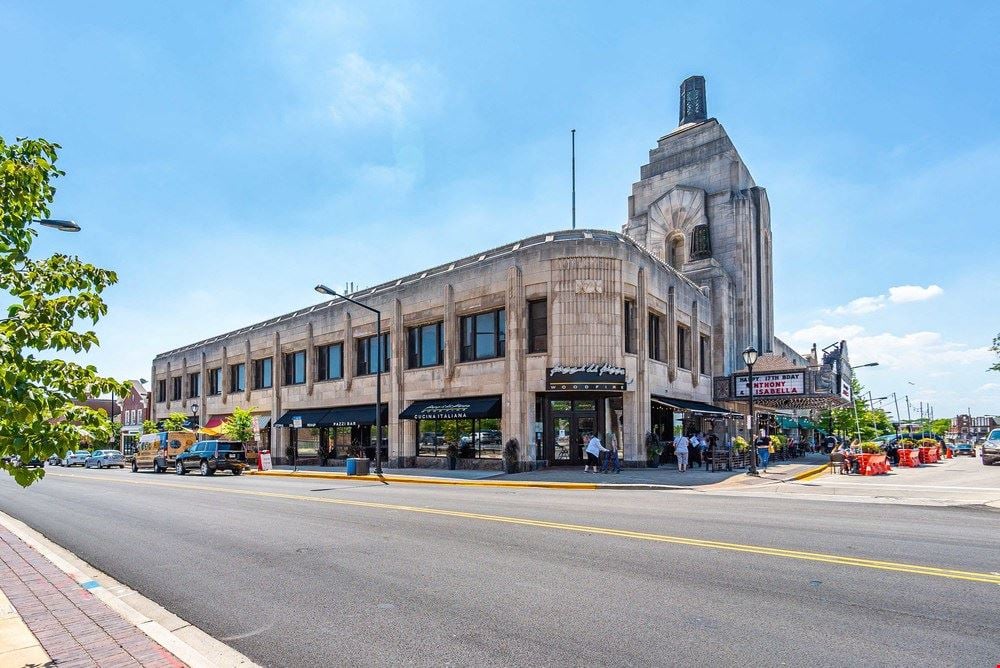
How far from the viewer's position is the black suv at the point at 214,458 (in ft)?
108

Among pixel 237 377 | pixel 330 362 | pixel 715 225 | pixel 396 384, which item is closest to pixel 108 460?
pixel 237 377

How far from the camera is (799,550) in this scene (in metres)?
8.91

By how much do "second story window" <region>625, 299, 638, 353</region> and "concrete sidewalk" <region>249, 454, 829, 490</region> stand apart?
5283 millimetres

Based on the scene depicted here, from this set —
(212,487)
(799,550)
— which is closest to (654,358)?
(212,487)

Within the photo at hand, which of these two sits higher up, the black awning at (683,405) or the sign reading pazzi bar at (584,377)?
the sign reading pazzi bar at (584,377)

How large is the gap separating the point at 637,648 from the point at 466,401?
2473cm

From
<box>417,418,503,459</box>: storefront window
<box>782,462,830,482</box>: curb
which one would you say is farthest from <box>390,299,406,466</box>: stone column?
<box>782,462,830,482</box>: curb

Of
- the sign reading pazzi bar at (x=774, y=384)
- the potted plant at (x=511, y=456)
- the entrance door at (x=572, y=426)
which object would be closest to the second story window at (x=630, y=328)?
the entrance door at (x=572, y=426)

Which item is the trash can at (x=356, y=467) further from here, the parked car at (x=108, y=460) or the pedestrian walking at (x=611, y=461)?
the parked car at (x=108, y=460)

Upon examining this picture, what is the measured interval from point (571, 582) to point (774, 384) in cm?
3306

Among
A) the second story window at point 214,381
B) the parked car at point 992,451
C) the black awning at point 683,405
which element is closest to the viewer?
the black awning at point 683,405

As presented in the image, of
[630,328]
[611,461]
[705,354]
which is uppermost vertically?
[630,328]

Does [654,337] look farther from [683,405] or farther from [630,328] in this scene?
[683,405]

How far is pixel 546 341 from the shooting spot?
91.1 ft
